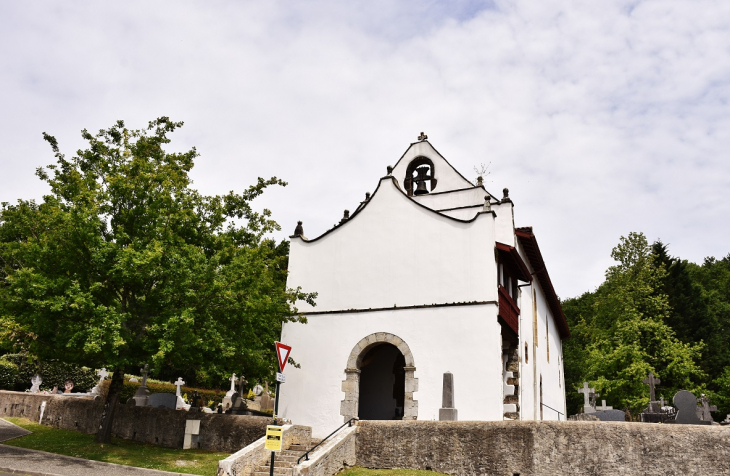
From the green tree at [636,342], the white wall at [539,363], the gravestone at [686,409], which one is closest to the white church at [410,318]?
the white wall at [539,363]

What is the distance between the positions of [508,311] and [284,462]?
8672 mm

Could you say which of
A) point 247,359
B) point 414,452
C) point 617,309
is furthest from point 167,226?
point 617,309

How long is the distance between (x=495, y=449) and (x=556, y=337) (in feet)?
76.3

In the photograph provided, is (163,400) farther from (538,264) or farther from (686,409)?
(538,264)

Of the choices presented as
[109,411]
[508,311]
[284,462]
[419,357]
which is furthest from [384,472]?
[508,311]

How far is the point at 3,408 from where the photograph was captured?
2003 centimetres

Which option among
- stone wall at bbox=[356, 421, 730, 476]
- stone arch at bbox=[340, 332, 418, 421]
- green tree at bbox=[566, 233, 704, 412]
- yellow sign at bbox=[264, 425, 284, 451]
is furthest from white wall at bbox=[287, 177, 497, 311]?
green tree at bbox=[566, 233, 704, 412]

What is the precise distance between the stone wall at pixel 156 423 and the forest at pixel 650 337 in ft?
75.7

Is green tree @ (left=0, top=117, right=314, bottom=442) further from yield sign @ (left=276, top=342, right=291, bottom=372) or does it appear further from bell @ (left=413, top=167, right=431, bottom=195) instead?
bell @ (left=413, top=167, right=431, bottom=195)

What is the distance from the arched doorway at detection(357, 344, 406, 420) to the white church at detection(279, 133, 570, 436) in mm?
37

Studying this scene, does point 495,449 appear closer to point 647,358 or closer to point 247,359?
point 247,359

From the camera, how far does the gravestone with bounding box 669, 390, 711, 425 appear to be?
11969 millimetres

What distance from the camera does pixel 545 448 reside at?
31.3ft

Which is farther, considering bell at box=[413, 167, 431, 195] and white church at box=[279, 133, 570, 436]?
bell at box=[413, 167, 431, 195]
